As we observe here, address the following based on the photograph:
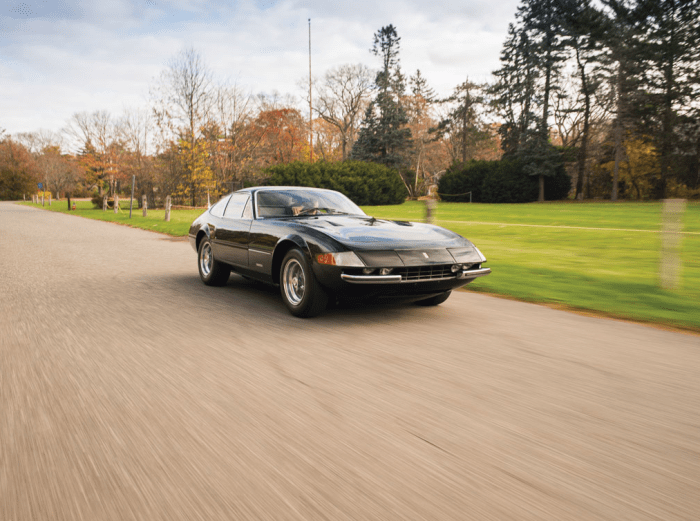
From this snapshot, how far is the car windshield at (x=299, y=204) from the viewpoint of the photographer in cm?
683

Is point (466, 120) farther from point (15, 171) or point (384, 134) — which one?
point (15, 171)

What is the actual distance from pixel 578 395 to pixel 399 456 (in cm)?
147

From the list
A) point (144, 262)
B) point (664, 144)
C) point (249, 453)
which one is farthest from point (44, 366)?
point (664, 144)

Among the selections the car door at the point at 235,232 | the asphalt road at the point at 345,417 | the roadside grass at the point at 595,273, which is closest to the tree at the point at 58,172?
the roadside grass at the point at 595,273

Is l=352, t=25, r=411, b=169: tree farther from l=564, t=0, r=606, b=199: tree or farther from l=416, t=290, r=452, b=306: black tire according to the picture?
l=416, t=290, r=452, b=306: black tire

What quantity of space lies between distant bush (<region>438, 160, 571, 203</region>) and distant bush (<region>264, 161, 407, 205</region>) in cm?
564

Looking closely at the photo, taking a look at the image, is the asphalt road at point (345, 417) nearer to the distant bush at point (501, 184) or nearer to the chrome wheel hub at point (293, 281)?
the chrome wheel hub at point (293, 281)

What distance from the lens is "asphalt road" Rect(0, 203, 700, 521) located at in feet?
7.27

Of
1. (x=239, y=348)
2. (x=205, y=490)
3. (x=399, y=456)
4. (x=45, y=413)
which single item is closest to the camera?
(x=205, y=490)

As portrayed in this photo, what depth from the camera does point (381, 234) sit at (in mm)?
5754

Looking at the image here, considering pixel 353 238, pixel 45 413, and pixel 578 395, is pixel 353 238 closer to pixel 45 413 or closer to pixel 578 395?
pixel 578 395

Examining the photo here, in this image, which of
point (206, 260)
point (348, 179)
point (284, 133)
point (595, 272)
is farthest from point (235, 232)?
point (284, 133)

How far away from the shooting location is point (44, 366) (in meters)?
4.05

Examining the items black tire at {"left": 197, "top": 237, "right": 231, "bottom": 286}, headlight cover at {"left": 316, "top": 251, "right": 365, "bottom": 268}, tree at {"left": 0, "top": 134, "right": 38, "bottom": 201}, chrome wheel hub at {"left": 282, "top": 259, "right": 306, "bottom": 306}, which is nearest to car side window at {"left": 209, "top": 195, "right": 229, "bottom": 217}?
black tire at {"left": 197, "top": 237, "right": 231, "bottom": 286}
